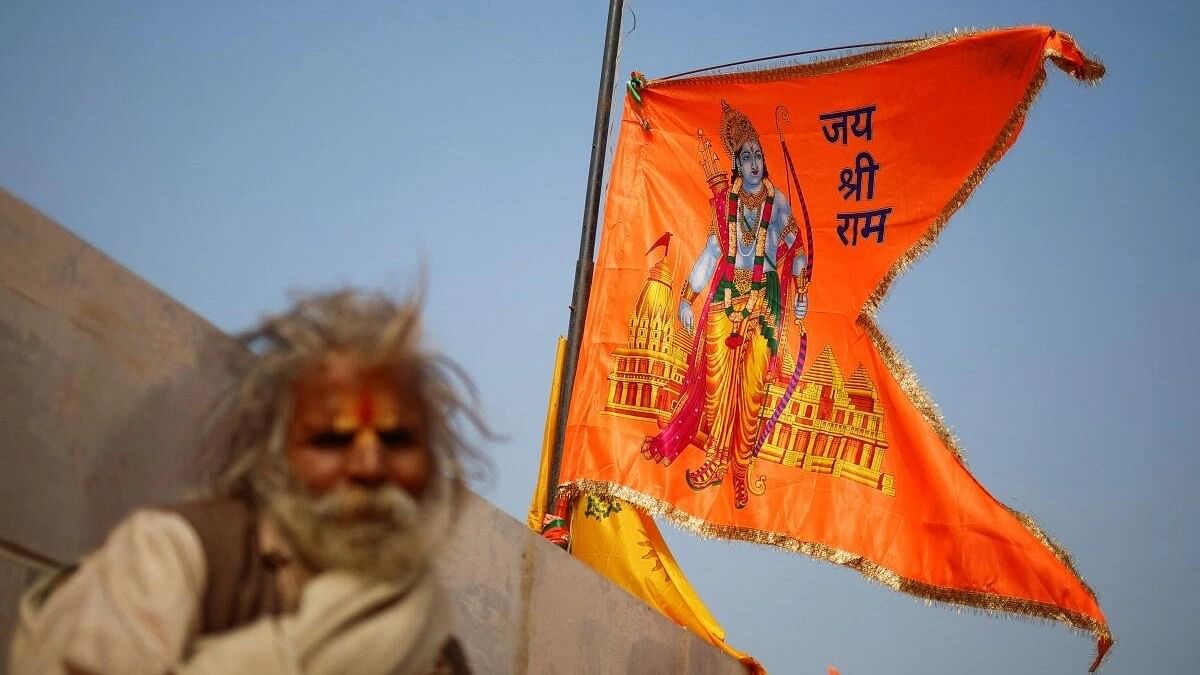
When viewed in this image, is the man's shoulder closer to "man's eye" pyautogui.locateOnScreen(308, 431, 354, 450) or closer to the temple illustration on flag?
"man's eye" pyautogui.locateOnScreen(308, 431, 354, 450)

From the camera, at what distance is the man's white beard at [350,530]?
1.91m

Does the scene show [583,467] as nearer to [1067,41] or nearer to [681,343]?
[681,343]

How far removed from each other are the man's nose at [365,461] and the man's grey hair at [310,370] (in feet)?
0.33

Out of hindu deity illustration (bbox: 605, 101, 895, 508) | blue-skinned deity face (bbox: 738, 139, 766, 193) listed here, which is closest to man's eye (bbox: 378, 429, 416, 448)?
hindu deity illustration (bbox: 605, 101, 895, 508)

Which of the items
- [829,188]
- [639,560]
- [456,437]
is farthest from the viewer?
[829,188]

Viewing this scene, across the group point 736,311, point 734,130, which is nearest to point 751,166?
point 734,130

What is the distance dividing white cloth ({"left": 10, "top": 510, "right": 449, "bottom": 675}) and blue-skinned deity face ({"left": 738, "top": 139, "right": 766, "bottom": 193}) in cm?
638

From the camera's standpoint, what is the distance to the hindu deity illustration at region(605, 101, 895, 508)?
729 centimetres

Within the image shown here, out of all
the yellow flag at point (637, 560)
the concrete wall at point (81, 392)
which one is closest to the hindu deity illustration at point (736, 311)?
the yellow flag at point (637, 560)

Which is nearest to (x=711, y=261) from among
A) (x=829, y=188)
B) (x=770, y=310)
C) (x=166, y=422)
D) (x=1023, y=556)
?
(x=770, y=310)

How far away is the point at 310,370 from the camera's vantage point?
2033mm

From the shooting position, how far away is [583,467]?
7.04m

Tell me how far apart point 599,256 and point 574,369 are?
73 cm

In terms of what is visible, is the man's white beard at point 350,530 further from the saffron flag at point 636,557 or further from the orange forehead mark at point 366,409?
the saffron flag at point 636,557
